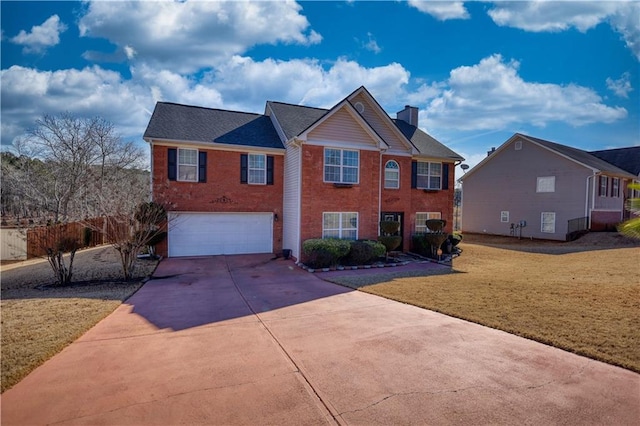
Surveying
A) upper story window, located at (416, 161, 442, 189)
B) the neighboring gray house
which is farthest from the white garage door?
the neighboring gray house

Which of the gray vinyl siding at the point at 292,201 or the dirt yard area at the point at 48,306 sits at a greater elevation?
the gray vinyl siding at the point at 292,201

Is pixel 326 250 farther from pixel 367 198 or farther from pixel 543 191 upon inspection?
pixel 543 191

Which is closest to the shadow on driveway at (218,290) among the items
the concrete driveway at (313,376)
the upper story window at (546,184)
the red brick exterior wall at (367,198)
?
the concrete driveway at (313,376)

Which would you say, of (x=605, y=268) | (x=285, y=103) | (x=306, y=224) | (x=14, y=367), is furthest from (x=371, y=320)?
(x=285, y=103)

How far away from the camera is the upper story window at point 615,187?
90.1 feet

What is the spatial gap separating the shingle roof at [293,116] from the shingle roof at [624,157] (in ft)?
97.2

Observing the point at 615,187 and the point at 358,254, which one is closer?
the point at 358,254

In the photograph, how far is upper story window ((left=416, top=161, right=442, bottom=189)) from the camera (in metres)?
19.8

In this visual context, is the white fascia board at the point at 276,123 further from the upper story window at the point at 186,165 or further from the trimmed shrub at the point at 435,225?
the trimmed shrub at the point at 435,225

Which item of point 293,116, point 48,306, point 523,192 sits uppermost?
point 293,116

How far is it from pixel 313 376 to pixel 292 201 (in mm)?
12215

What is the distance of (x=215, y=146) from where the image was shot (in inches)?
647

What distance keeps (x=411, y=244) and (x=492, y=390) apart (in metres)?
14.7

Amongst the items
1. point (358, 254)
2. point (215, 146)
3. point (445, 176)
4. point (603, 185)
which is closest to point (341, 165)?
point (358, 254)
